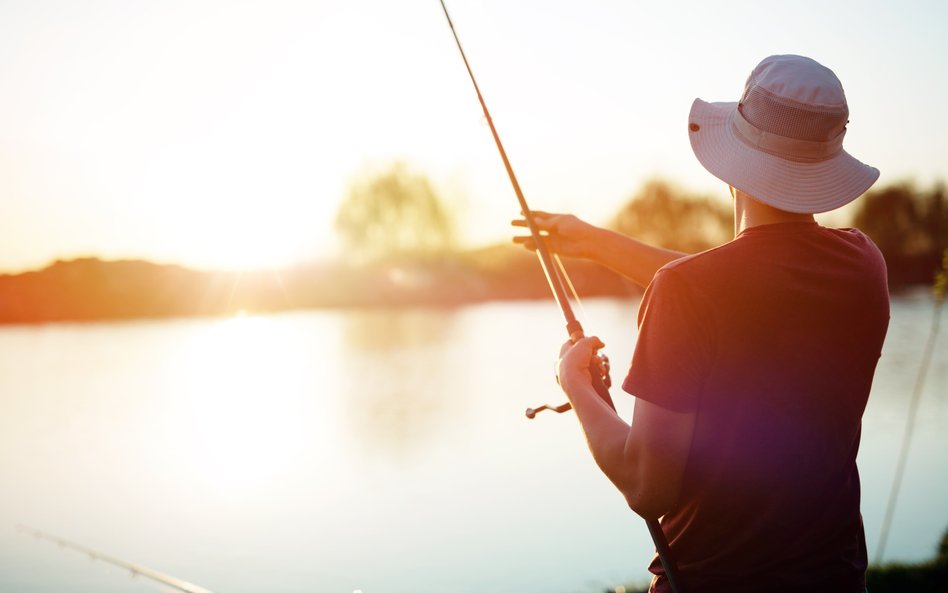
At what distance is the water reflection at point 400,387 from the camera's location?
12898 mm

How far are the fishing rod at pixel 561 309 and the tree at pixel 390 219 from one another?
2715 cm

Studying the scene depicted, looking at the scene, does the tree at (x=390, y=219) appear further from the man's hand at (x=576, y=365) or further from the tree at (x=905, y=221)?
the man's hand at (x=576, y=365)

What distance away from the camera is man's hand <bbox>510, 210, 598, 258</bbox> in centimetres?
196

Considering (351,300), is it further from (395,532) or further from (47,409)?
(395,532)

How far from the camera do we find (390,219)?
3033 cm

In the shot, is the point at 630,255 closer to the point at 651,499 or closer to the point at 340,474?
the point at 651,499

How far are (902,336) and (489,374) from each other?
1213cm

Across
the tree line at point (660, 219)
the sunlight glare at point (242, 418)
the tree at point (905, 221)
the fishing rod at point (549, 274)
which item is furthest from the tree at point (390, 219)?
the fishing rod at point (549, 274)

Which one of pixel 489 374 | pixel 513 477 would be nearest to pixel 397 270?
pixel 489 374

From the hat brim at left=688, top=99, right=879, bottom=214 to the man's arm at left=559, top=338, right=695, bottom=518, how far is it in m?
0.37

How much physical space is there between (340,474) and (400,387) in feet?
18.3

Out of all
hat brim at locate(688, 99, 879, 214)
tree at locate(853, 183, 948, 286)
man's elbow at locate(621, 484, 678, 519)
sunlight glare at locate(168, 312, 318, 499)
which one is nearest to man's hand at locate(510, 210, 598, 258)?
hat brim at locate(688, 99, 879, 214)

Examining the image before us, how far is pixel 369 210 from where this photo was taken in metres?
30.3

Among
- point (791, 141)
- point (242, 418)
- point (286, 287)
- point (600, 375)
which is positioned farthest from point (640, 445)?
point (286, 287)
